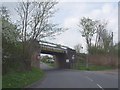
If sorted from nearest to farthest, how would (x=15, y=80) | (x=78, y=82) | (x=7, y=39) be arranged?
1. (x=15, y=80)
2. (x=7, y=39)
3. (x=78, y=82)

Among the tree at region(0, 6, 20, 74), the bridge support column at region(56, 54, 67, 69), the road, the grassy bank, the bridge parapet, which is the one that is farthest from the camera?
the bridge support column at region(56, 54, 67, 69)

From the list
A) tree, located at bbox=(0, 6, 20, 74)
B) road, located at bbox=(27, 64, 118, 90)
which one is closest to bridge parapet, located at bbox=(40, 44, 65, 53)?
road, located at bbox=(27, 64, 118, 90)

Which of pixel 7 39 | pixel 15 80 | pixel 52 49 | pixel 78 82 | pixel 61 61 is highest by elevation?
pixel 7 39

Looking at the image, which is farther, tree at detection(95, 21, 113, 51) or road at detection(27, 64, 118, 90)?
tree at detection(95, 21, 113, 51)

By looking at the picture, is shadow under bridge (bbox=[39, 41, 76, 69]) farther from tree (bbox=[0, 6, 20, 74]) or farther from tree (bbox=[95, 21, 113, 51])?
tree (bbox=[0, 6, 20, 74])

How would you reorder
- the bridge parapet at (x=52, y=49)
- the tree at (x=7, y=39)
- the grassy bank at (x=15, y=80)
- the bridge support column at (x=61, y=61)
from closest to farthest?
the grassy bank at (x=15, y=80) → the tree at (x=7, y=39) → the bridge parapet at (x=52, y=49) → the bridge support column at (x=61, y=61)

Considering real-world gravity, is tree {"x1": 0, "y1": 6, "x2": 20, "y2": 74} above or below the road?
above

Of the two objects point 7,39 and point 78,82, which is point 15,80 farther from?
point 78,82

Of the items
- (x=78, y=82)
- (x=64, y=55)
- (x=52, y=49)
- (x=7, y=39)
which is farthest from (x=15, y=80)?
(x=64, y=55)

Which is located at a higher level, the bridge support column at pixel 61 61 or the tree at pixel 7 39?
the tree at pixel 7 39

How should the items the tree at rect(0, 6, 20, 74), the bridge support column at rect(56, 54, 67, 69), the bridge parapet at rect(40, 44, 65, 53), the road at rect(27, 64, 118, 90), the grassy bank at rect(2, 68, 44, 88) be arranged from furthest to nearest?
the bridge support column at rect(56, 54, 67, 69)
the bridge parapet at rect(40, 44, 65, 53)
the tree at rect(0, 6, 20, 74)
the road at rect(27, 64, 118, 90)
the grassy bank at rect(2, 68, 44, 88)

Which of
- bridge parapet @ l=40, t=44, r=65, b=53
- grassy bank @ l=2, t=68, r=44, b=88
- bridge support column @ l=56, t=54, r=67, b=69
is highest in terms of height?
bridge parapet @ l=40, t=44, r=65, b=53

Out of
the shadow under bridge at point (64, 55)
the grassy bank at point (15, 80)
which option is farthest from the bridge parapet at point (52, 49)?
the grassy bank at point (15, 80)

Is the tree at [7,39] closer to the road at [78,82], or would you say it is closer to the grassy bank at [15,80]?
the grassy bank at [15,80]
